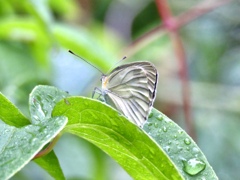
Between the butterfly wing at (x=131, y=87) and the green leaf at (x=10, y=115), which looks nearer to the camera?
the green leaf at (x=10, y=115)

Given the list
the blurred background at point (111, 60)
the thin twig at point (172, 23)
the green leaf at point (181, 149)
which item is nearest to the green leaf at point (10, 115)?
the green leaf at point (181, 149)

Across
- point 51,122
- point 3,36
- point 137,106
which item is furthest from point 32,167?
point 51,122

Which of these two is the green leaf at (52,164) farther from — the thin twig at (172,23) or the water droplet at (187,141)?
the thin twig at (172,23)

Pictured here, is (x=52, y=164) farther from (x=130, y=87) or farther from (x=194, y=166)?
(x=130, y=87)

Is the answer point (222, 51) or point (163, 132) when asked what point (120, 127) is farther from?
point (222, 51)

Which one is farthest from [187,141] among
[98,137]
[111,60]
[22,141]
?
[111,60]

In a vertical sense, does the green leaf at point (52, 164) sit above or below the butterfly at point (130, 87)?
below
